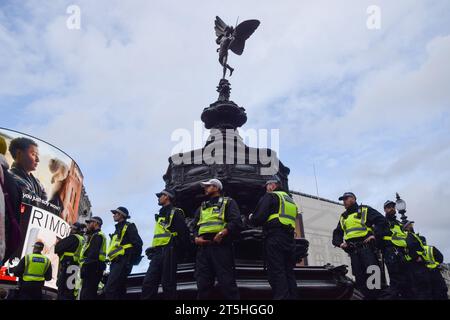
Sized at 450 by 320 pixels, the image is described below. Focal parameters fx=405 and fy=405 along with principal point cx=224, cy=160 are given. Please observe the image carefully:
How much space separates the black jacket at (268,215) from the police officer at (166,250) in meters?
1.10

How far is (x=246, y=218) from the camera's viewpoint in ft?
27.8

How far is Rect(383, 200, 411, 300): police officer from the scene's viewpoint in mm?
6426

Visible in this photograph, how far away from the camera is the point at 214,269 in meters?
5.20

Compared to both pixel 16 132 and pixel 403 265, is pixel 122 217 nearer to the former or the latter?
pixel 403 265

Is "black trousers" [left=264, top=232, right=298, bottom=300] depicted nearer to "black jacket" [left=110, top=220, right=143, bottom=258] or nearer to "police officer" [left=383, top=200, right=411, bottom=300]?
"police officer" [left=383, top=200, right=411, bottom=300]

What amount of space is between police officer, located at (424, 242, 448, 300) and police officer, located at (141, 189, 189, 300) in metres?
4.90

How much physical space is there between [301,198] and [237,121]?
1549 inches

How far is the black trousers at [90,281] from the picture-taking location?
247 inches

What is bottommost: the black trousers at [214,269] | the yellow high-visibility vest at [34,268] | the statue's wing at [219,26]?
the black trousers at [214,269]

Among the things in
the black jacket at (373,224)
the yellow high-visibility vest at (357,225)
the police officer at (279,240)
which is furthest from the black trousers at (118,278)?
the yellow high-visibility vest at (357,225)

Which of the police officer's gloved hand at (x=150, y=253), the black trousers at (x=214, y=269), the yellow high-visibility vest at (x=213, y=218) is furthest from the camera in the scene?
the police officer's gloved hand at (x=150, y=253)

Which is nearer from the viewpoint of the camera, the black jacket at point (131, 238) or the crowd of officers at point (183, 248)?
the crowd of officers at point (183, 248)

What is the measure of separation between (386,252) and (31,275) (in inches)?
244

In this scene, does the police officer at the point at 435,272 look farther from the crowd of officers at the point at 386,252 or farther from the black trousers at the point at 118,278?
the black trousers at the point at 118,278
